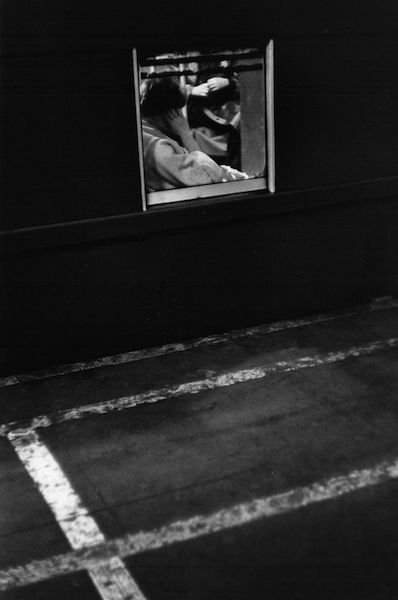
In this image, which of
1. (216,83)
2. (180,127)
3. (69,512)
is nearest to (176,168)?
(180,127)

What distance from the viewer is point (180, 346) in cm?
710

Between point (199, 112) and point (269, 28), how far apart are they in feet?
3.07

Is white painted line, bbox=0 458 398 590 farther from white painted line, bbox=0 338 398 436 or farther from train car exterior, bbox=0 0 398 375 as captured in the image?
train car exterior, bbox=0 0 398 375

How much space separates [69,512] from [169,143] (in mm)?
3441

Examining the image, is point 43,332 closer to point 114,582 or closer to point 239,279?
point 239,279

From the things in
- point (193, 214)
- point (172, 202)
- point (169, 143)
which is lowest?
point (193, 214)

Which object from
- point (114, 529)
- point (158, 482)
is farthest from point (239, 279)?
point (114, 529)

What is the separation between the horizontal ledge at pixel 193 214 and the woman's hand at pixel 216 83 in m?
0.96

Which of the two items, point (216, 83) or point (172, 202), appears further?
point (172, 202)

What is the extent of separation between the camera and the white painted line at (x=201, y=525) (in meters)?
4.08

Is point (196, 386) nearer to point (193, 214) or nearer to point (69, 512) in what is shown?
point (193, 214)

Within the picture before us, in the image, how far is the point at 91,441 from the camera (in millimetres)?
5461

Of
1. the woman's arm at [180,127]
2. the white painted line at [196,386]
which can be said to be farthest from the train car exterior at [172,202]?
the white painted line at [196,386]

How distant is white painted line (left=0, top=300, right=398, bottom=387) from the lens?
21.7 ft
